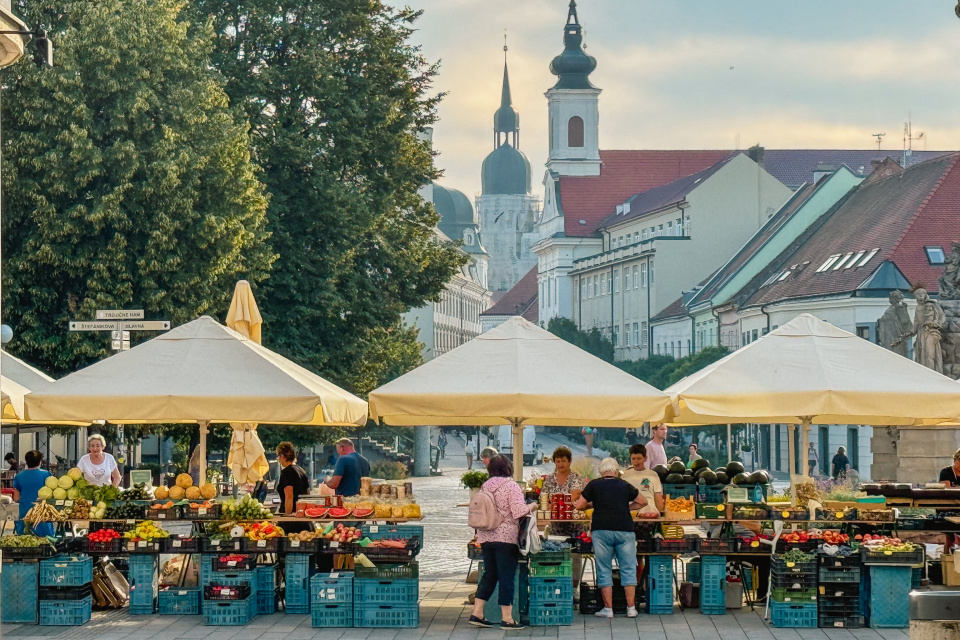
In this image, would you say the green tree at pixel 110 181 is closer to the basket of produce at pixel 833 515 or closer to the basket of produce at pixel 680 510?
the basket of produce at pixel 680 510

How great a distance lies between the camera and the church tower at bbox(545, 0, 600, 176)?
138 meters

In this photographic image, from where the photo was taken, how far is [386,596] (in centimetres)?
1625

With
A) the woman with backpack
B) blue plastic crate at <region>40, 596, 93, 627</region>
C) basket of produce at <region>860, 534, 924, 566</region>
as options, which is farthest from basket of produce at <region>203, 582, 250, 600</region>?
basket of produce at <region>860, 534, 924, 566</region>

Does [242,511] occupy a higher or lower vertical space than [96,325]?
lower

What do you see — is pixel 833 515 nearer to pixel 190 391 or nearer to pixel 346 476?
pixel 346 476

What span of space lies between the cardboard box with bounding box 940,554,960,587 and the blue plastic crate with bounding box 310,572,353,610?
21.4ft

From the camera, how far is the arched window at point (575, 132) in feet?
455

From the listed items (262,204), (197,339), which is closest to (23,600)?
(197,339)

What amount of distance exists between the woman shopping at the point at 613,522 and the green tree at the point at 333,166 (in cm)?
2070

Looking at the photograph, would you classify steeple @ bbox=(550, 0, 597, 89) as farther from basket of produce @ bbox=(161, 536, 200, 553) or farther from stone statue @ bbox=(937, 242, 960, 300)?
basket of produce @ bbox=(161, 536, 200, 553)

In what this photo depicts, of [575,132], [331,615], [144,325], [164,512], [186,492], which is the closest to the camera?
[331,615]

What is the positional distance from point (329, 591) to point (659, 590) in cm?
340

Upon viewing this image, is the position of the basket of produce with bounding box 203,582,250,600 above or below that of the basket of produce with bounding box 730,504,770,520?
below

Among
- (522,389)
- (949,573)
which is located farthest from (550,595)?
(949,573)
